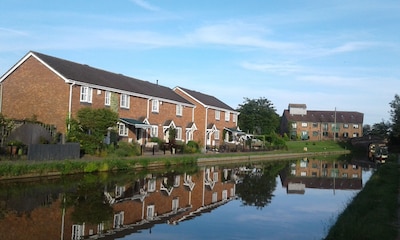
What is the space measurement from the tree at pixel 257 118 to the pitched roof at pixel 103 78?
35395 mm

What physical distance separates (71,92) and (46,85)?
232 cm

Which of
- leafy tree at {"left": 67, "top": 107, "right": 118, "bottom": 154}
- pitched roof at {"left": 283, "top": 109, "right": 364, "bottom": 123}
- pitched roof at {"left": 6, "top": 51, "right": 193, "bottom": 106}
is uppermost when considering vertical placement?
pitched roof at {"left": 283, "top": 109, "right": 364, "bottom": 123}

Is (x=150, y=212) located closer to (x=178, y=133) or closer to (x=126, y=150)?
(x=126, y=150)

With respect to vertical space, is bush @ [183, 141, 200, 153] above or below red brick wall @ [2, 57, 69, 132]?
below

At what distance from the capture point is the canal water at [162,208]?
11289 mm

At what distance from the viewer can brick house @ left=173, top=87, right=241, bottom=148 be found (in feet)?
178

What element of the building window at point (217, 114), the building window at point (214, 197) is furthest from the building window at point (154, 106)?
the building window at point (214, 197)

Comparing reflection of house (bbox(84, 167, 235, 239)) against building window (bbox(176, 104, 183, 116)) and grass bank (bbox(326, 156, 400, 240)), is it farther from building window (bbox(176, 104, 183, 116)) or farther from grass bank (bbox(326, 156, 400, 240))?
building window (bbox(176, 104, 183, 116))

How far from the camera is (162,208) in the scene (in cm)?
1509

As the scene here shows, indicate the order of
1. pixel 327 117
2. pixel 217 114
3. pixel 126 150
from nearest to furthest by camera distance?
pixel 126 150 → pixel 217 114 → pixel 327 117

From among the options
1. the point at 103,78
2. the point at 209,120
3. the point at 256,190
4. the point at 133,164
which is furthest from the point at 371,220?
the point at 209,120

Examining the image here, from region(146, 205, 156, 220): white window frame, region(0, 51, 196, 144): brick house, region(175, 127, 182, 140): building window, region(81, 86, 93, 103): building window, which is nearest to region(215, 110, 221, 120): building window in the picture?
region(175, 127, 182, 140): building window

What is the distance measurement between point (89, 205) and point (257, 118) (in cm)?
7041

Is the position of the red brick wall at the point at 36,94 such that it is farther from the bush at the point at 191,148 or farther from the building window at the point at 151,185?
the bush at the point at 191,148
